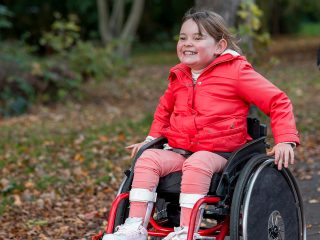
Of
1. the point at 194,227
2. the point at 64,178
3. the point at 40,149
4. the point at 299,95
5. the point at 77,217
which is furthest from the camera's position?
the point at 299,95

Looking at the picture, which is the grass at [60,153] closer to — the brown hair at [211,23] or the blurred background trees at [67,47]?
the blurred background trees at [67,47]

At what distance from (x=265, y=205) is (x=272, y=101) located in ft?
1.68

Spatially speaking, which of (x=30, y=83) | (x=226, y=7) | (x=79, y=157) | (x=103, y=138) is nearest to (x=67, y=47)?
(x=30, y=83)

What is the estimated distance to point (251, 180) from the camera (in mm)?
3654

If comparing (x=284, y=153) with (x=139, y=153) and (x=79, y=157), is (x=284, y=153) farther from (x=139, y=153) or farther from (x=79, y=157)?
(x=79, y=157)

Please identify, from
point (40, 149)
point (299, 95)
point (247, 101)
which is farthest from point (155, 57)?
point (247, 101)

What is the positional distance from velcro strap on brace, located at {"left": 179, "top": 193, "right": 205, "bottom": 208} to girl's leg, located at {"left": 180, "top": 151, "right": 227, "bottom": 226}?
10 millimetres

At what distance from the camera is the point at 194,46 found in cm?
399

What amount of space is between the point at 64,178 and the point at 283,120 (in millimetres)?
3571

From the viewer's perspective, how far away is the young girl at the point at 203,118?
368 cm

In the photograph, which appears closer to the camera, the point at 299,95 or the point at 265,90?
the point at 265,90

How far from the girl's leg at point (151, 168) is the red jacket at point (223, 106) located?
0.12 metres

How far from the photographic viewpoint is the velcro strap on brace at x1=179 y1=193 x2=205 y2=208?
142 inches

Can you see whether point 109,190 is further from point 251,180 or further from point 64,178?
point 251,180
